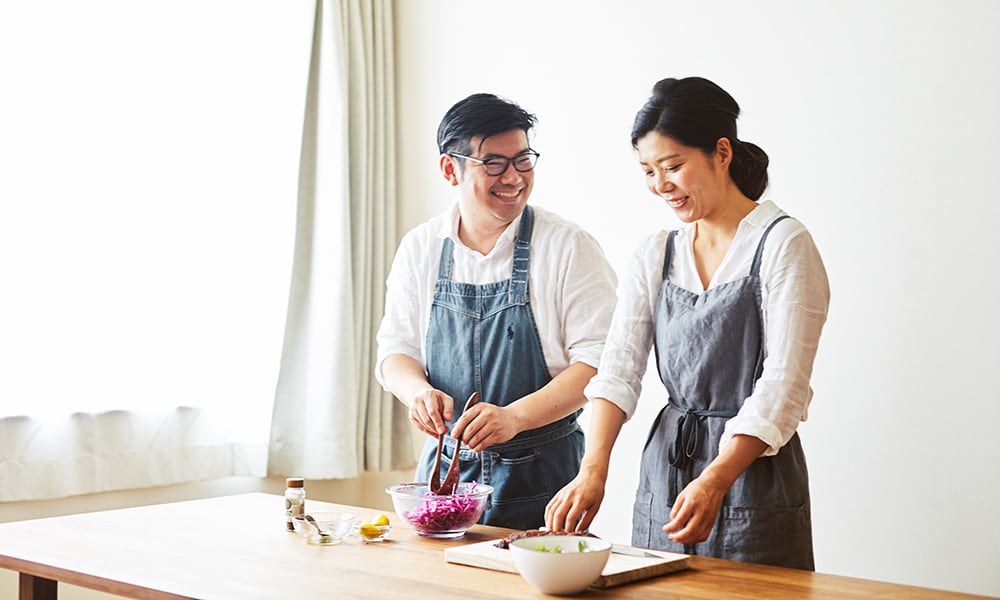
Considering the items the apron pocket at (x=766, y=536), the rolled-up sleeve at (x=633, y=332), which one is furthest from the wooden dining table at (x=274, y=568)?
the rolled-up sleeve at (x=633, y=332)

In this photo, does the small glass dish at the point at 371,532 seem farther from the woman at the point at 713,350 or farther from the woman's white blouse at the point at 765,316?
the woman's white blouse at the point at 765,316

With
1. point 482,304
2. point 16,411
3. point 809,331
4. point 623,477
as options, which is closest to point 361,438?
point 623,477

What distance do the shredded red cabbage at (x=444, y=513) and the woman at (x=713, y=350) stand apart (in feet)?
0.57

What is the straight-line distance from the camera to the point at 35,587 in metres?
1.90

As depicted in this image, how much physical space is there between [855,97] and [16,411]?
2.56 metres

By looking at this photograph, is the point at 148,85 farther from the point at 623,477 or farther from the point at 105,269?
the point at 623,477

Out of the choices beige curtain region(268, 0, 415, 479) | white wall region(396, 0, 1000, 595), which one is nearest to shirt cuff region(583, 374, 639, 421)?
white wall region(396, 0, 1000, 595)

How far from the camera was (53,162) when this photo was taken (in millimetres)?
3064

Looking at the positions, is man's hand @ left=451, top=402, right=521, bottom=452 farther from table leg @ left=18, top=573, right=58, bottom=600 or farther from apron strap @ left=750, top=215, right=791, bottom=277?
table leg @ left=18, top=573, right=58, bottom=600

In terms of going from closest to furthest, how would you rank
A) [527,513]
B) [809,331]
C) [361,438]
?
[809,331], [527,513], [361,438]

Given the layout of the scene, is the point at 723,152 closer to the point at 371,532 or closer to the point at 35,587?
the point at 371,532

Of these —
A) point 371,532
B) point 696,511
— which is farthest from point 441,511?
point 696,511

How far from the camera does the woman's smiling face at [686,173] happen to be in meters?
1.98

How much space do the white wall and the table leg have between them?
204 centimetres
